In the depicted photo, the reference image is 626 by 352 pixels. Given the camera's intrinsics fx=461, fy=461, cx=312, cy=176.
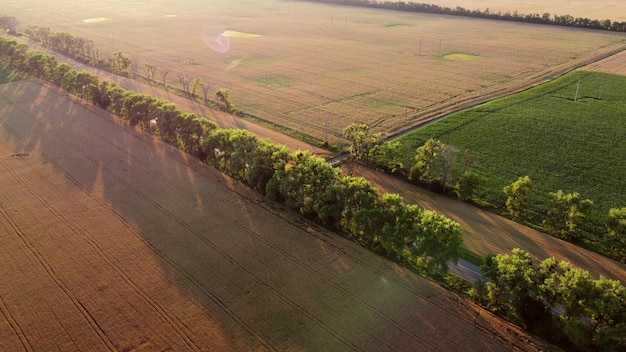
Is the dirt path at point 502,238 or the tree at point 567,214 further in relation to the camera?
the tree at point 567,214

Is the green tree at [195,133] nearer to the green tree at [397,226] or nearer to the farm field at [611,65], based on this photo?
the green tree at [397,226]

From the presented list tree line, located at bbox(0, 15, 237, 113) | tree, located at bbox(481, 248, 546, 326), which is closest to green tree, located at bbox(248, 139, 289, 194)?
tree, located at bbox(481, 248, 546, 326)

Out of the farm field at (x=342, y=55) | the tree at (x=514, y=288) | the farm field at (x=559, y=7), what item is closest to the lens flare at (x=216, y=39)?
the farm field at (x=342, y=55)

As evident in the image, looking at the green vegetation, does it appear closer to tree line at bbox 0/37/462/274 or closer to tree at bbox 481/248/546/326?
tree line at bbox 0/37/462/274

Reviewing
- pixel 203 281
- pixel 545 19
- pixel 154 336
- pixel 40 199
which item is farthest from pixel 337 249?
pixel 545 19

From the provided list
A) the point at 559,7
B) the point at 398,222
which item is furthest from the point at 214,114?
the point at 559,7

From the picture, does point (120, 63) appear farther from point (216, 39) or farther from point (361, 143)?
point (361, 143)
